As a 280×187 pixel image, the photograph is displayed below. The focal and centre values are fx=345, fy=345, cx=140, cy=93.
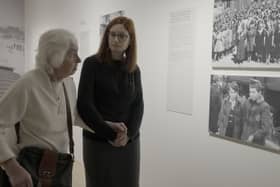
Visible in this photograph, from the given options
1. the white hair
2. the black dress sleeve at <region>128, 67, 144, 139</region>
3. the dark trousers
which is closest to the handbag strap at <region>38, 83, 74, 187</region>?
the white hair

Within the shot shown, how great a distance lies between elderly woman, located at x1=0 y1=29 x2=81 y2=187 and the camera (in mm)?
1365

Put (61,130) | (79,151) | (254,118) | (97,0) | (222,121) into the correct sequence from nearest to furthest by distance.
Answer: (61,130) → (254,118) → (222,121) → (97,0) → (79,151)

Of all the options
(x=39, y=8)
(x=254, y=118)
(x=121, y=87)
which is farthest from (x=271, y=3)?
(x=39, y=8)

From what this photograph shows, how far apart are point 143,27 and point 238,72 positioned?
52.2 inches

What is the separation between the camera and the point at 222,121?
8.11 ft

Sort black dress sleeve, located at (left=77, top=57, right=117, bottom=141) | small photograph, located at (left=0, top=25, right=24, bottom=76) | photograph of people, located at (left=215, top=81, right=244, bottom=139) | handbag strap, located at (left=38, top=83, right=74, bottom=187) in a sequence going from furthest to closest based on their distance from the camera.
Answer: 1. small photograph, located at (left=0, top=25, right=24, bottom=76)
2. photograph of people, located at (left=215, top=81, right=244, bottom=139)
3. black dress sleeve, located at (left=77, top=57, right=117, bottom=141)
4. handbag strap, located at (left=38, top=83, right=74, bottom=187)

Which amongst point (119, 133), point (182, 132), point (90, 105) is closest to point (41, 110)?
point (90, 105)

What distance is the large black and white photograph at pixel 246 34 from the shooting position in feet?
6.81

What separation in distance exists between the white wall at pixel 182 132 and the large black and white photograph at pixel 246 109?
0.25ft

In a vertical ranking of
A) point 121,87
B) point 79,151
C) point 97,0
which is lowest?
point 79,151

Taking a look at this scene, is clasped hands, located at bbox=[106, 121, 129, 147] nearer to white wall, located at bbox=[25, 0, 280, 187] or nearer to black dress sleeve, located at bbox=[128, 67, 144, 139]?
black dress sleeve, located at bbox=[128, 67, 144, 139]

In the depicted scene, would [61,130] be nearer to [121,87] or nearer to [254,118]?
[121,87]

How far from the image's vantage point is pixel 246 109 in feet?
7.43

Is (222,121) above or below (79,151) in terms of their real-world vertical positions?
above
